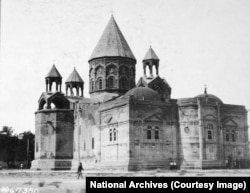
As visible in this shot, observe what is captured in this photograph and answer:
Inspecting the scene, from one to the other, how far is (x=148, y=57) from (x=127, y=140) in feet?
44.2

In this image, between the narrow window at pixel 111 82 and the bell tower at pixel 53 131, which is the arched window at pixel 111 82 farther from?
the bell tower at pixel 53 131

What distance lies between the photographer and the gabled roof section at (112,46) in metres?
48.2

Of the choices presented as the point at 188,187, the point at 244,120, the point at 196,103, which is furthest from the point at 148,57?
the point at 188,187

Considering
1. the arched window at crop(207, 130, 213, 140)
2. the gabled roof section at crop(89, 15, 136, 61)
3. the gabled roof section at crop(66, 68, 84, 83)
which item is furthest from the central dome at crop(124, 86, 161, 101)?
the gabled roof section at crop(66, 68, 84, 83)

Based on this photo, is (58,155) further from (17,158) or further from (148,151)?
(17,158)

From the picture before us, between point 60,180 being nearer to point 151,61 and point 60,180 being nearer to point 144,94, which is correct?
point 144,94

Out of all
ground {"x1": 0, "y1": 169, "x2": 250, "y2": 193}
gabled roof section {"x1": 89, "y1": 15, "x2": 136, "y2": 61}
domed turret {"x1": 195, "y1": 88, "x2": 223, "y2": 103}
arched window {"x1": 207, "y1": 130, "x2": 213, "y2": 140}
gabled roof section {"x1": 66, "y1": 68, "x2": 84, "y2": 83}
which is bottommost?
ground {"x1": 0, "y1": 169, "x2": 250, "y2": 193}

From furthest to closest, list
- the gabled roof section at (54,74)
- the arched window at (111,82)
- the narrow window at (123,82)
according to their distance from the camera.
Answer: the gabled roof section at (54,74) < the narrow window at (123,82) < the arched window at (111,82)

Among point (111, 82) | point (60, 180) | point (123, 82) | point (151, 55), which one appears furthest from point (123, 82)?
point (60, 180)

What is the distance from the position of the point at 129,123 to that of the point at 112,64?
A: 11754 millimetres

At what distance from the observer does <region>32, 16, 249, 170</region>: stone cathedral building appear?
129ft

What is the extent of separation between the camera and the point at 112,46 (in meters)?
48.7

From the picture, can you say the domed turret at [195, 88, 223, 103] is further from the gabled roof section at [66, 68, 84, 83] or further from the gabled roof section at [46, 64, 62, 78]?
the gabled roof section at [66, 68, 84, 83]

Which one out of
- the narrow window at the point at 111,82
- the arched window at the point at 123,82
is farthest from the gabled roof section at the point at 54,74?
the arched window at the point at 123,82
